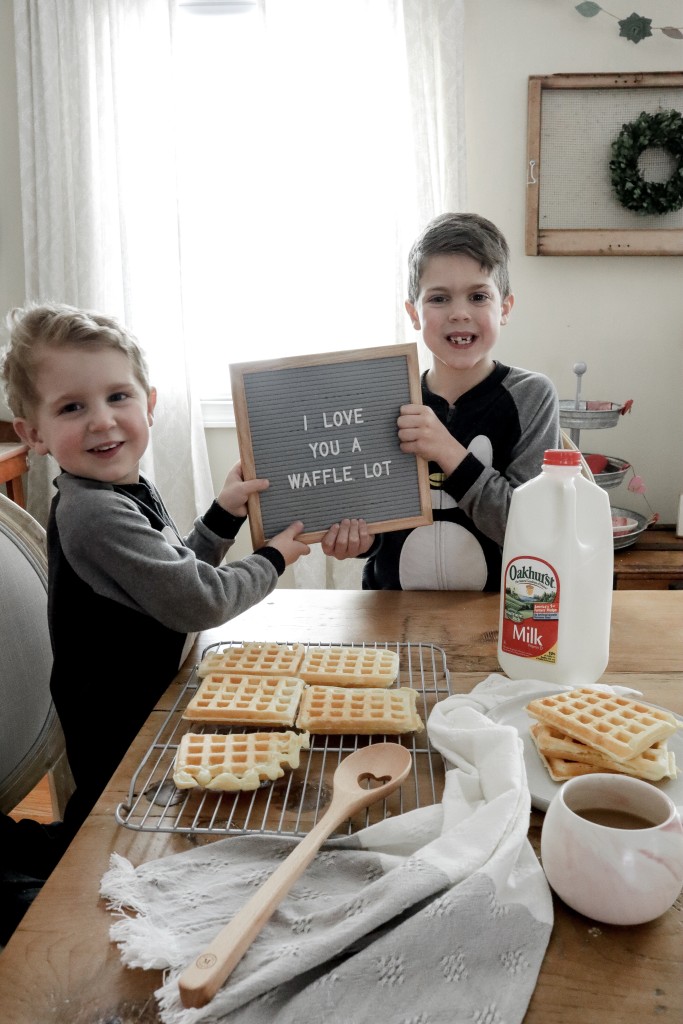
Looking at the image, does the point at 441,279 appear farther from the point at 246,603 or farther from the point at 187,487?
the point at 187,487

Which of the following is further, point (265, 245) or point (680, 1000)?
point (265, 245)

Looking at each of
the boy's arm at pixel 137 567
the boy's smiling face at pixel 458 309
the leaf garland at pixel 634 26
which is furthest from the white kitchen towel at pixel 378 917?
the leaf garland at pixel 634 26

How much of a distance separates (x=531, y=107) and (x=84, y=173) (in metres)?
1.73

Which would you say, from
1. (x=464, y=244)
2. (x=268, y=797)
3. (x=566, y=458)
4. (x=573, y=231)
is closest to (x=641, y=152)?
(x=573, y=231)

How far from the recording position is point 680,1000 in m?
0.61

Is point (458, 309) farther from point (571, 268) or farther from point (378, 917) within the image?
point (571, 268)

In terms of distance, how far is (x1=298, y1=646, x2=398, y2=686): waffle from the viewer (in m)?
1.09

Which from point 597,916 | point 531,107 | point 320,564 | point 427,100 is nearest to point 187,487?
point 320,564

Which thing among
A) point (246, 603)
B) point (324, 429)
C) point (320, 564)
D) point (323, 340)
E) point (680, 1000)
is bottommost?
point (320, 564)

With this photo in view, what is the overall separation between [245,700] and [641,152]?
9.06 ft

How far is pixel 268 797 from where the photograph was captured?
33.6 inches

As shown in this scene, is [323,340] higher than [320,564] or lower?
higher

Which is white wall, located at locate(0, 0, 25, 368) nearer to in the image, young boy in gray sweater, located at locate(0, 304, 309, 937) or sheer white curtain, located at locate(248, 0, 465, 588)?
sheer white curtain, located at locate(248, 0, 465, 588)

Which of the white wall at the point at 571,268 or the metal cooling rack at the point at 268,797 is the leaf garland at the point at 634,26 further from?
the metal cooling rack at the point at 268,797
